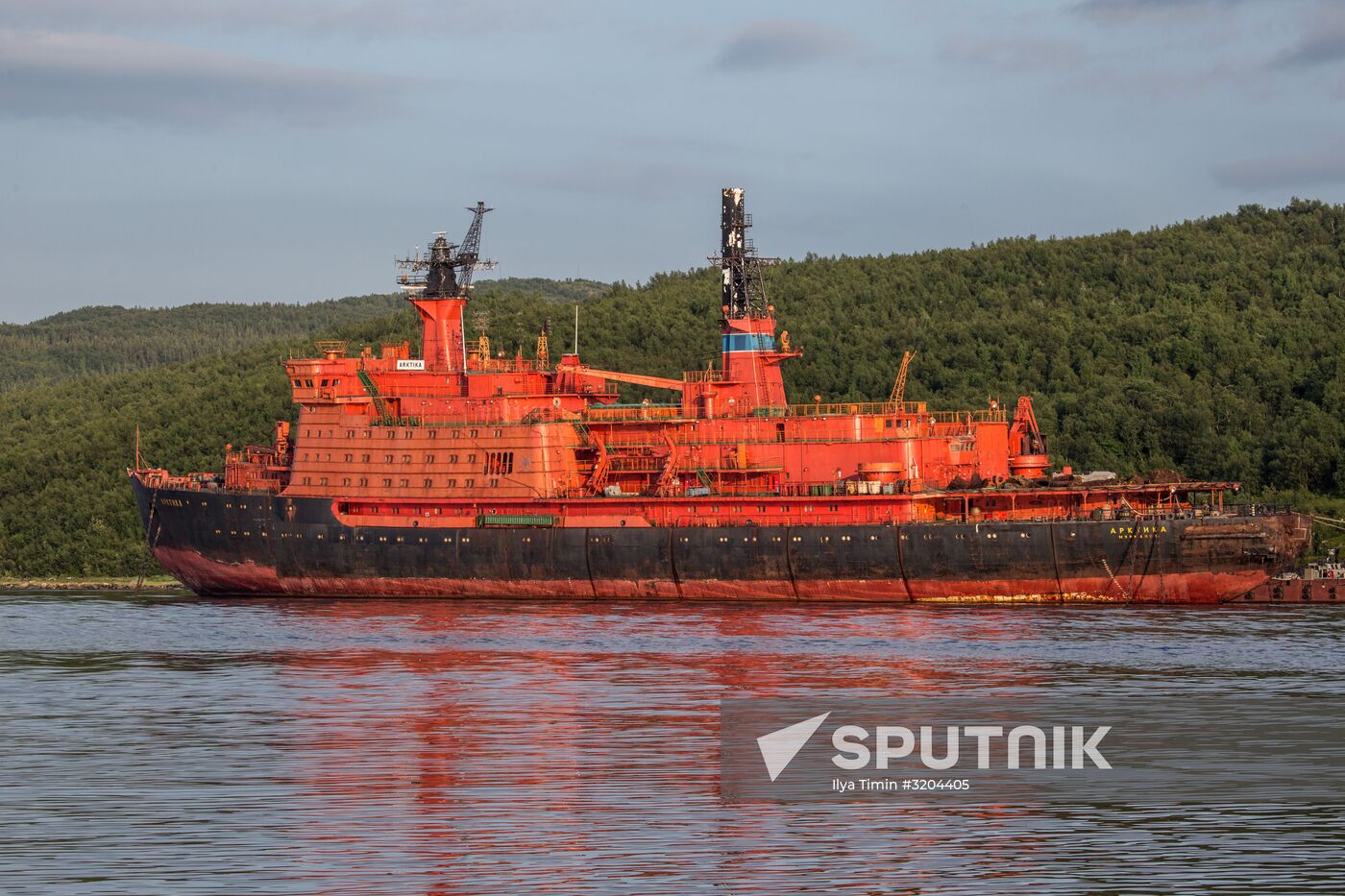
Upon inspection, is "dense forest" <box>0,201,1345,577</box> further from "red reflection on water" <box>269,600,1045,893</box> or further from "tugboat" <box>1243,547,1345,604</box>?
"red reflection on water" <box>269,600,1045,893</box>

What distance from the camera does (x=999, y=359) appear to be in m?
112

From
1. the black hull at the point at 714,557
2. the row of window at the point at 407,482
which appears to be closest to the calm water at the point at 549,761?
the black hull at the point at 714,557

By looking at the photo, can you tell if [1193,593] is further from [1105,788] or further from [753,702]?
[1105,788]

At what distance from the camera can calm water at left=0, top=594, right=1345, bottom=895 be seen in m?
23.0

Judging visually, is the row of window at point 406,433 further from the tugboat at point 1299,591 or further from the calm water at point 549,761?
the tugboat at point 1299,591

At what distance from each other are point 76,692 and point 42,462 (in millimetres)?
83398

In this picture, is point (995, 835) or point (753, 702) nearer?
point (995, 835)

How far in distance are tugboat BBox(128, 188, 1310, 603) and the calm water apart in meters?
4.55

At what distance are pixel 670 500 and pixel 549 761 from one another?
3694cm

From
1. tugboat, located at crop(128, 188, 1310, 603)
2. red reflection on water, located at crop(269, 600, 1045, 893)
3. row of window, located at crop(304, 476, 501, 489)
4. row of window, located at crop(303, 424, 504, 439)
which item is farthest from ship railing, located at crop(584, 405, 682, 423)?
red reflection on water, located at crop(269, 600, 1045, 893)

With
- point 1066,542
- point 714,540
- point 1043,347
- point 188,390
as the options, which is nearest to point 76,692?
point 714,540

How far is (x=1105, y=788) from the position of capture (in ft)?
92.7

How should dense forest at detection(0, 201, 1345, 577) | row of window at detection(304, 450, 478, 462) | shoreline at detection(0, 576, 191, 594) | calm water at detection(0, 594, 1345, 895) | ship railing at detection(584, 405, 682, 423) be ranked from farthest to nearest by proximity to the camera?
dense forest at detection(0, 201, 1345, 577) → shoreline at detection(0, 576, 191, 594) → ship railing at detection(584, 405, 682, 423) → row of window at detection(304, 450, 478, 462) → calm water at detection(0, 594, 1345, 895)

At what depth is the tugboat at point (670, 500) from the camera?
62562 mm
